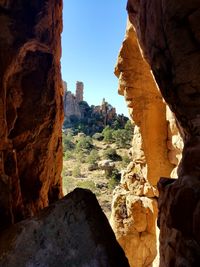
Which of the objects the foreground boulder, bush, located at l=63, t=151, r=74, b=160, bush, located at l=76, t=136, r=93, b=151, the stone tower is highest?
the stone tower

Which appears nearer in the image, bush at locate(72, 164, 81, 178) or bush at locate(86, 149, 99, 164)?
bush at locate(72, 164, 81, 178)

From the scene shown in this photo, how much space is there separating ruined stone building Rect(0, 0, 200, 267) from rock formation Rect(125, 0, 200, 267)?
0.02 m

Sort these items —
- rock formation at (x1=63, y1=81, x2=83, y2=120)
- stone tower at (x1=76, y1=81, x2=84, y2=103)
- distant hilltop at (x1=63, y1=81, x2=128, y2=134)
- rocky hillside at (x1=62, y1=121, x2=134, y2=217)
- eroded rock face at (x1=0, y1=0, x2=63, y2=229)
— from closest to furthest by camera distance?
1. eroded rock face at (x1=0, y1=0, x2=63, y2=229)
2. rocky hillside at (x1=62, y1=121, x2=134, y2=217)
3. distant hilltop at (x1=63, y1=81, x2=128, y2=134)
4. rock formation at (x1=63, y1=81, x2=83, y2=120)
5. stone tower at (x1=76, y1=81, x2=84, y2=103)

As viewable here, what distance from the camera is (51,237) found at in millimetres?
4730

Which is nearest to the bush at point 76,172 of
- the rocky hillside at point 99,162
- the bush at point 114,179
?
the rocky hillside at point 99,162

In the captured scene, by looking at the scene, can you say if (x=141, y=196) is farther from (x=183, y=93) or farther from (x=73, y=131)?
(x=73, y=131)

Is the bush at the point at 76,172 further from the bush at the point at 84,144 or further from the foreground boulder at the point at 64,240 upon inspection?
the foreground boulder at the point at 64,240

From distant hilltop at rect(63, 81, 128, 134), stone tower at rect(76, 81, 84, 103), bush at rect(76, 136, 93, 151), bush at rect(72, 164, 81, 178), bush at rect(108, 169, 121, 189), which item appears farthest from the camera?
stone tower at rect(76, 81, 84, 103)

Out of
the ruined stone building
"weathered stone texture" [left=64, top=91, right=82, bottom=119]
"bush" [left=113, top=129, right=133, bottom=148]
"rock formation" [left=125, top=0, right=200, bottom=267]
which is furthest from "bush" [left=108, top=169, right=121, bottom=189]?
"weathered stone texture" [left=64, top=91, right=82, bottom=119]

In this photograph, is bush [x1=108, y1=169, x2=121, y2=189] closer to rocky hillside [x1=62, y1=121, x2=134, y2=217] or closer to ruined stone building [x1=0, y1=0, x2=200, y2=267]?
rocky hillside [x1=62, y1=121, x2=134, y2=217]

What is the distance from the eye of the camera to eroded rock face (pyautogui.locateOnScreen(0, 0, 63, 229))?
316 inches

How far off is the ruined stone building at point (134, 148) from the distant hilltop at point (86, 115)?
32.4 meters

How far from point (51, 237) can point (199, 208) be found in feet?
7.60

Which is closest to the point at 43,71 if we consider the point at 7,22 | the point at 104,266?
the point at 7,22
